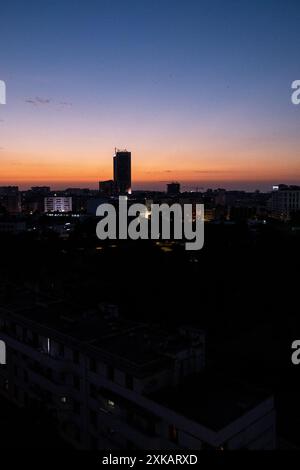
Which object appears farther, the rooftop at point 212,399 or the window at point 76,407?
the window at point 76,407

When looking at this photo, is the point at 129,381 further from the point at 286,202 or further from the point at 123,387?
the point at 286,202

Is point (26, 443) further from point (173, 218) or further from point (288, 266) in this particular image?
point (173, 218)

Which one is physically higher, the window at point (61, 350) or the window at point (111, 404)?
the window at point (61, 350)

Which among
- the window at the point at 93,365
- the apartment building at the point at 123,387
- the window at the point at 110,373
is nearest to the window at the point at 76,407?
the apartment building at the point at 123,387

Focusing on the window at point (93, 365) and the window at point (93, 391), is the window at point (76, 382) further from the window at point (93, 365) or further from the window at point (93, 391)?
the window at point (93, 365)

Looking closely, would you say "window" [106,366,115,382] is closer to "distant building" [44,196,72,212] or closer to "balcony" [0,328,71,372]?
"balcony" [0,328,71,372]

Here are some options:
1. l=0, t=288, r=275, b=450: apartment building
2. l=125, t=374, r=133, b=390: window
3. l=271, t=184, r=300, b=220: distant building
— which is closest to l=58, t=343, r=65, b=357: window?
l=0, t=288, r=275, b=450: apartment building

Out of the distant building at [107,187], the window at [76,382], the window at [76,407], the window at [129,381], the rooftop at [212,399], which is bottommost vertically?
the window at [76,407]
